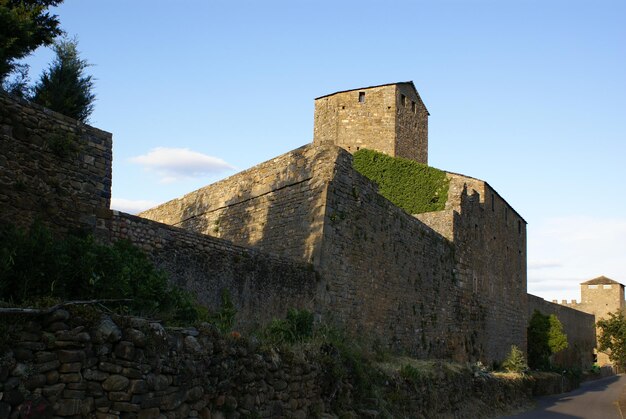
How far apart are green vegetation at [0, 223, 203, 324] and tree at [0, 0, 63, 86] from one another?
4.38 meters

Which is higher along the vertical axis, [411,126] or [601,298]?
[411,126]

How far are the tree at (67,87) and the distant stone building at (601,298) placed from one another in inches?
2542

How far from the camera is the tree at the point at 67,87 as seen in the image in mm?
18328

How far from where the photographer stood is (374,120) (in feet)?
105

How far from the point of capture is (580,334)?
5597 centimetres

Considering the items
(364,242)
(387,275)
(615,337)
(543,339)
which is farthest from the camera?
(615,337)

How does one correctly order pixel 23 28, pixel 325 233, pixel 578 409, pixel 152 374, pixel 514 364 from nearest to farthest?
1. pixel 152 374
2. pixel 23 28
3. pixel 325 233
4. pixel 578 409
5. pixel 514 364

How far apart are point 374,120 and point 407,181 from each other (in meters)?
6.46

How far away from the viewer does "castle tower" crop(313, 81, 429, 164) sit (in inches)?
1248

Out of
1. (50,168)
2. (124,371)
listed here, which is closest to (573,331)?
(50,168)

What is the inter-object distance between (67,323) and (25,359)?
0.54 m

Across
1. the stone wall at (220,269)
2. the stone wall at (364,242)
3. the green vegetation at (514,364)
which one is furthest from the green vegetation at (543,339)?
the stone wall at (220,269)

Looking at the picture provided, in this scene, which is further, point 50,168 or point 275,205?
point 275,205

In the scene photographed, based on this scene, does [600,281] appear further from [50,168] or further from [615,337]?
[50,168]
